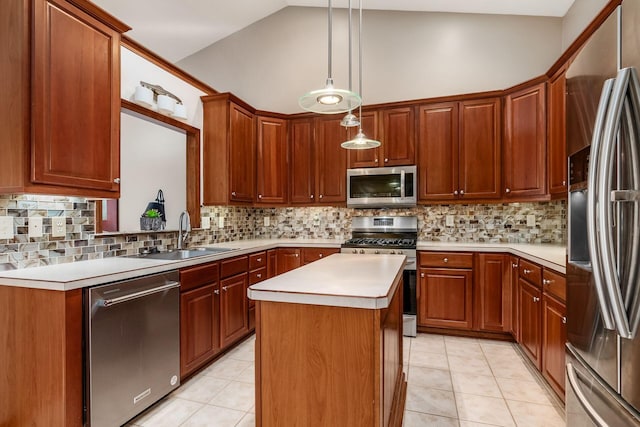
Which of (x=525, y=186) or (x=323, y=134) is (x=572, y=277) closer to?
(x=525, y=186)

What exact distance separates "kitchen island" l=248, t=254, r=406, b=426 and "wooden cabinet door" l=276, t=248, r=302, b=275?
7.45 ft

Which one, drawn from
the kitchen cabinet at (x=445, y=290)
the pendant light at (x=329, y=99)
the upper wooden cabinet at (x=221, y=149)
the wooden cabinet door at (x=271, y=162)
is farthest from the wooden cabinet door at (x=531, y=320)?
the upper wooden cabinet at (x=221, y=149)

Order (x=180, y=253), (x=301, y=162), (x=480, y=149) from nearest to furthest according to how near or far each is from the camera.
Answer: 1. (x=180, y=253)
2. (x=480, y=149)
3. (x=301, y=162)

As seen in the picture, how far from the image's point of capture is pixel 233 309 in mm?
2889

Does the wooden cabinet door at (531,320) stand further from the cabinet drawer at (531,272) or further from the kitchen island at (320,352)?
the kitchen island at (320,352)

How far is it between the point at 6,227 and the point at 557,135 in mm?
3832

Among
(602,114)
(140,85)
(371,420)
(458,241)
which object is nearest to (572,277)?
(602,114)

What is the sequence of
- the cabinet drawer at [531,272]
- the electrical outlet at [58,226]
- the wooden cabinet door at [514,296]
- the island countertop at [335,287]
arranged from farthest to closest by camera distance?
the wooden cabinet door at [514,296] < the cabinet drawer at [531,272] < the electrical outlet at [58,226] < the island countertop at [335,287]

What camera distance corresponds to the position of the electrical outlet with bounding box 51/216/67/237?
2041 mm

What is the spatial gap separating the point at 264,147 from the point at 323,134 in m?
0.72

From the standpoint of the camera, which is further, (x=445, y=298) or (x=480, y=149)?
(x=480, y=149)

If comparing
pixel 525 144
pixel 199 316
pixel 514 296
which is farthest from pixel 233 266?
pixel 525 144

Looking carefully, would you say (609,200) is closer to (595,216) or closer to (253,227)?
(595,216)

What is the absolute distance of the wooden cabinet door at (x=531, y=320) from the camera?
2.36 m
